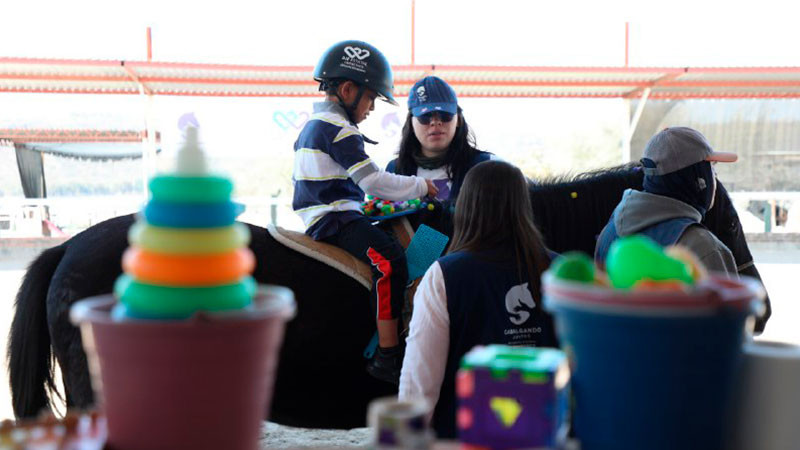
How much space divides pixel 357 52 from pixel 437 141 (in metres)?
0.64

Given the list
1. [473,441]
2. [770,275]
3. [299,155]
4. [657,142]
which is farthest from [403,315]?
[770,275]

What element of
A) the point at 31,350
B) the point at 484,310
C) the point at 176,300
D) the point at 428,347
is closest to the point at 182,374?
the point at 176,300

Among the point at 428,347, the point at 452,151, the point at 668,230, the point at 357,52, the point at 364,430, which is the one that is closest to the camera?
the point at 428,347

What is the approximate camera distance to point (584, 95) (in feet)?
37.4

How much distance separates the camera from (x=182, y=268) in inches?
26.6

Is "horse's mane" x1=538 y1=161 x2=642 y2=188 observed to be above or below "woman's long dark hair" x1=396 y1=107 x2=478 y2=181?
below

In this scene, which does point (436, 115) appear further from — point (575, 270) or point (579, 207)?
point (575, 270)

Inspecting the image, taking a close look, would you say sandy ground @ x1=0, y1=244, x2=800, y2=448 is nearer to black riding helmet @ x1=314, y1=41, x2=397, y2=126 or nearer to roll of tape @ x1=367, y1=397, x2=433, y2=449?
roll of tape @ x1=367, y1=397, x2=433, y2=449

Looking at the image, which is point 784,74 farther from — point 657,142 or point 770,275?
point 657,142

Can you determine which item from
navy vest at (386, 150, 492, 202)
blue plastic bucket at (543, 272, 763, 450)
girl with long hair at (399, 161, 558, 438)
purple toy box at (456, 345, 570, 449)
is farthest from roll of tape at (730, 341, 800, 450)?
navy vest at (386, 150, 492, 202)

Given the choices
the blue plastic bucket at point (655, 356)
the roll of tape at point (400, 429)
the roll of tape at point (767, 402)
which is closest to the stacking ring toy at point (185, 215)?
the roll of tape at point (400, 429)

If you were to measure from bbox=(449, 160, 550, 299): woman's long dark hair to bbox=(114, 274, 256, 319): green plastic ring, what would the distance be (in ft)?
3.35

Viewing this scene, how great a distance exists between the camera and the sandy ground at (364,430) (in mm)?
3584

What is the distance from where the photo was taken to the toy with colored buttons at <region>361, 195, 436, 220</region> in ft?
8.63
